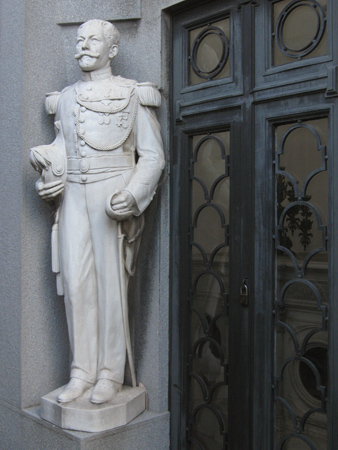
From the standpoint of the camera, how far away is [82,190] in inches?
172

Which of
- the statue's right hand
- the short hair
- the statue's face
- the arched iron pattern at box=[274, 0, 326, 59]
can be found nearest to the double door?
the arched iron pattern at box=[274, 0, 326, 59]

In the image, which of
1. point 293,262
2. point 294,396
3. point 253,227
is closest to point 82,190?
point 253,227

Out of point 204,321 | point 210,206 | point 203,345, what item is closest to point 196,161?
Answer: point 210,206

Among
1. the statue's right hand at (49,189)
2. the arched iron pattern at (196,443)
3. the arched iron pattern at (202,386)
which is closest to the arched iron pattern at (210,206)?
the statue's right hand at (49,189)

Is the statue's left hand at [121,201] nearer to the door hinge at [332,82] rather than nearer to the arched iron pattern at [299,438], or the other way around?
the door hinge at [332,82]

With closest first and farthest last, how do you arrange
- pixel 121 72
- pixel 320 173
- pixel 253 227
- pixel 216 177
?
pixel 320 173
pixel 253 227
pixel 216 177
pixel 121 72

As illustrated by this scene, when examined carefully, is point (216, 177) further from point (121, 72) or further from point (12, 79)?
point (12, 79)

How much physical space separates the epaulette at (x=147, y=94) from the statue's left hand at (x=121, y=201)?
0.67 meters

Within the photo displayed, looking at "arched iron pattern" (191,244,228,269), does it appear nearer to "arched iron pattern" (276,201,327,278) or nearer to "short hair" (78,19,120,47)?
"arched iron pattern" (276,201,327,278)

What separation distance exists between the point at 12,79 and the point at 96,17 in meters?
0.76

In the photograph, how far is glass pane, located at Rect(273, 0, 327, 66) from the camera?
3.74 metres

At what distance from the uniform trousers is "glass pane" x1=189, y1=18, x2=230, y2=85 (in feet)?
3.01

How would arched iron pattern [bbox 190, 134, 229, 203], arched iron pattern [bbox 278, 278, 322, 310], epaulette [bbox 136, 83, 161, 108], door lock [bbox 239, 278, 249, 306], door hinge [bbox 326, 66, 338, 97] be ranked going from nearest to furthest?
door hinge [bbox 326, 66, 338, 97], arched iron pattern [bbox 278, 278, 322, 310], door lock [bbox 239, 278, 249, 306], arched iron pattern [bbox 190, 134, 229, 203], epaulette [bbox 136, 83, 161, 108]

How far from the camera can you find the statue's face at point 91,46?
4.29 m
